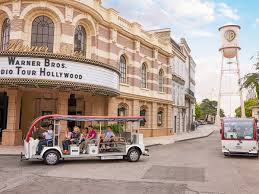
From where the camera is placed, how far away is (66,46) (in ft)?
61.2

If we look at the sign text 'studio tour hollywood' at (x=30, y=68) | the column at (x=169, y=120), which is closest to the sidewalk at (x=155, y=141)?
the column at (x=169, y=120)

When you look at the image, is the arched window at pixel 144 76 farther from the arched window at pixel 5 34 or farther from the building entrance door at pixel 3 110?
the arched window at pixel 5 34

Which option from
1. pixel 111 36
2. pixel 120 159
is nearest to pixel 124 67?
pixel 111 36

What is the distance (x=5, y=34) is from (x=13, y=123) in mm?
6610

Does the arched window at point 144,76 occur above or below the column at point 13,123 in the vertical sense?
above

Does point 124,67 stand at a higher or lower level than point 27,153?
higher

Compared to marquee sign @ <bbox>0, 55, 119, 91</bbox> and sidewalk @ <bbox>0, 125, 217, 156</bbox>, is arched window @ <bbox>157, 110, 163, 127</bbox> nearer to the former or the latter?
sidewalk @ <bbox>0, 125, 217, 156</bbox>

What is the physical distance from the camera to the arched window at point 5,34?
64.3 feet

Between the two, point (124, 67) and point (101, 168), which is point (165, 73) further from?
point (101, 168)

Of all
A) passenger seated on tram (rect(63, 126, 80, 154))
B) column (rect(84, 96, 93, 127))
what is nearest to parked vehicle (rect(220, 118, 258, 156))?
passenger seated on tram (rect(63, 126, 80, 154))

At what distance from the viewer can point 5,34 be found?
19.8m

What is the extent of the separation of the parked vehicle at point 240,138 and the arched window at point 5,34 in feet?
52.5

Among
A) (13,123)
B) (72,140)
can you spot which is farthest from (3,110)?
(72,140)

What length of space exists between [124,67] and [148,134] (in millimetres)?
8058
